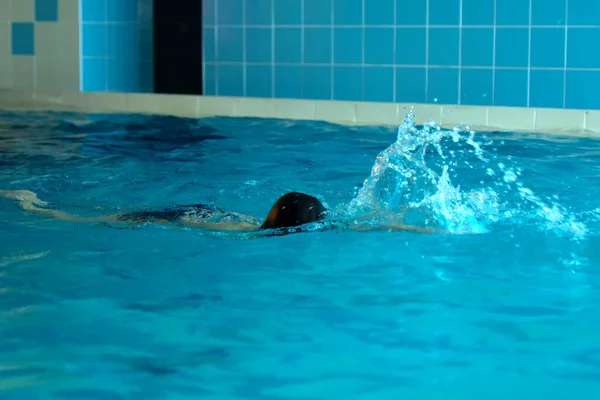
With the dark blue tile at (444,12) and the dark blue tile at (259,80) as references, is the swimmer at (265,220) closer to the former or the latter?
the dark blue tile at (444,12)

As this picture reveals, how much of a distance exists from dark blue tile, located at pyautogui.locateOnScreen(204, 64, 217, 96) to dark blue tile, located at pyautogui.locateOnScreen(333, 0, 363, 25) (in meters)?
1.25

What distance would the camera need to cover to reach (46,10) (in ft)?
30.1

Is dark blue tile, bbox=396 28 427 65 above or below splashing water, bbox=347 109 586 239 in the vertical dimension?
above

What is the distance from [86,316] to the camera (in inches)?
109

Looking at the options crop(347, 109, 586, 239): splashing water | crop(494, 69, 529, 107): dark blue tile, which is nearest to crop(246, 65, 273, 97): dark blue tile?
crop(494, 69, 529, 107): dark blue tile

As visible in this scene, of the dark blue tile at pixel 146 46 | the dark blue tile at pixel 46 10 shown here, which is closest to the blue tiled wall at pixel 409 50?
the dark blue tile at pixel 146 46

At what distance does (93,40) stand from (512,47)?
4080 millimetres

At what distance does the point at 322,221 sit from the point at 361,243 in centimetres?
24

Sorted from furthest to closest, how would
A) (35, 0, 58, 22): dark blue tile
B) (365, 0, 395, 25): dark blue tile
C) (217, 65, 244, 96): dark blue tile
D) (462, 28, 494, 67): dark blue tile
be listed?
(35, 0, 58, 22): dark blue tile → (217, 65, 244, 96): dark blue tile → (365, 0, 395, 25): dark blue tile → (462, 28, 494, 67): dark blue tile

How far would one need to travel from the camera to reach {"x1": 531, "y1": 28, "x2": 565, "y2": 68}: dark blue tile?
731 cm

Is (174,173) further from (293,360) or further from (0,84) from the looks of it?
(0,84)

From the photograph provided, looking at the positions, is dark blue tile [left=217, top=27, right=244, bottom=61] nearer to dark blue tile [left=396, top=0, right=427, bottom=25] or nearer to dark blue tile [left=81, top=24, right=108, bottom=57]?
dark blue tile [left=81, top=24, right=108, bottom=57]

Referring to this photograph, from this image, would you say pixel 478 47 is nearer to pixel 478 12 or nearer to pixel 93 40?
pixel 478 12

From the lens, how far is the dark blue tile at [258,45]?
27.2 feet
